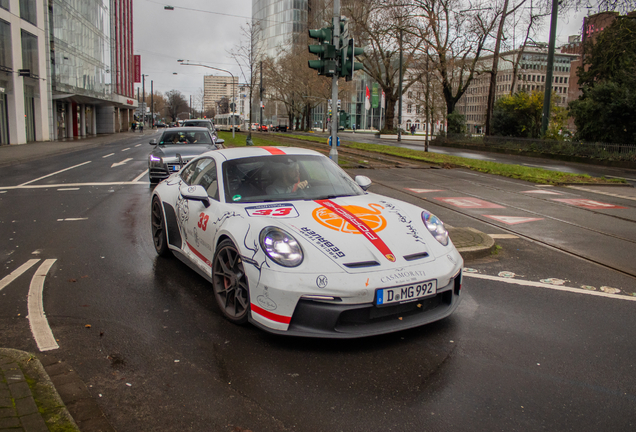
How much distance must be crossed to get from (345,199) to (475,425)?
250 centimetres

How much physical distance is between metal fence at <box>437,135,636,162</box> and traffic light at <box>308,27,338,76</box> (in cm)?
1885

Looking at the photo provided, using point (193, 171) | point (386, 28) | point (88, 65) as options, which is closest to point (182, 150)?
point (193, 171)

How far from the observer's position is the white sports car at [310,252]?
350 cm

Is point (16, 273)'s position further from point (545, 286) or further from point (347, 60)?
point (347, 60)

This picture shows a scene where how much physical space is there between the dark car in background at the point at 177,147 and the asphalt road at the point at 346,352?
580 cm

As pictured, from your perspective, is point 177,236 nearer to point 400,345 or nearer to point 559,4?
point 400,345

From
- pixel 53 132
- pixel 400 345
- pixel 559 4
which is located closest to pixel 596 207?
pixel 400 345

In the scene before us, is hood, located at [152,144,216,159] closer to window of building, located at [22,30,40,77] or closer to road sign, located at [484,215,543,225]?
road sign, located at [484,215,543,225]

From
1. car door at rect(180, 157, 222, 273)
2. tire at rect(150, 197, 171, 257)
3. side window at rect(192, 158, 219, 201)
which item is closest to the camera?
car door at rect(180, 157, 222, 273)

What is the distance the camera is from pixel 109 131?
64.6 meters

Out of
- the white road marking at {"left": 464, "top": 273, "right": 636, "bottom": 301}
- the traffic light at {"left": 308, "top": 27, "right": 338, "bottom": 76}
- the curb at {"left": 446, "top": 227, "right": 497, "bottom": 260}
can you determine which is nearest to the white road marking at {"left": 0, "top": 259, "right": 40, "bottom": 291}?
the white road marking at {"left": 464, "top": 273, "right": 636, "bottom": 301}

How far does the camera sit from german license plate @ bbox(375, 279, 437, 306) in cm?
350

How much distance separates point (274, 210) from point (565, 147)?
2642 cm

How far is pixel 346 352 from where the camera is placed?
11.9 feet
